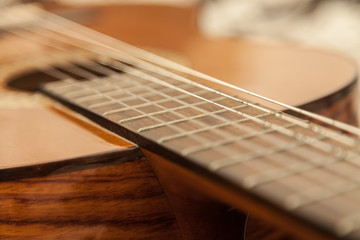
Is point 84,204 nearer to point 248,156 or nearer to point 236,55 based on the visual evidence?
point 248,156

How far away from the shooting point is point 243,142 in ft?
1.23

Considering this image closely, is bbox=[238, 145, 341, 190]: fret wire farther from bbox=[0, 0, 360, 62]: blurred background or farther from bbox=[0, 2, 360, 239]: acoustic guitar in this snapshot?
bbox=[0, 0, 360, 62]: blurred background

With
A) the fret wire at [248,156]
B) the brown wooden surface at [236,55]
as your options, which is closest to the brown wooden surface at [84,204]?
the fret wire at [248,156]

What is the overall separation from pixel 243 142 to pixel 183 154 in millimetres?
52

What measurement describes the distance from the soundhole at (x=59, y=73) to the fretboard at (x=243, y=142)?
228 mm

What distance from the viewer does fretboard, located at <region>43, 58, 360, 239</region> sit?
0.29m

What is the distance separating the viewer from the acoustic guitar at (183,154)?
31 centimetres

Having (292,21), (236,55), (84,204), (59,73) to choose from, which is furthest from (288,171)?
(292,21)

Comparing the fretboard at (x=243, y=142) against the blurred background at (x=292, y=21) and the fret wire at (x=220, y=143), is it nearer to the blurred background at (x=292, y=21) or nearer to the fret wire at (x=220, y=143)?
the fret wire at (x=220, y=143)

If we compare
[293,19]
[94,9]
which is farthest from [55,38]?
[293,19]

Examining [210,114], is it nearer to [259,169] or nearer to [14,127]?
[259,169]

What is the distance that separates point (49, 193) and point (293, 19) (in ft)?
3.39

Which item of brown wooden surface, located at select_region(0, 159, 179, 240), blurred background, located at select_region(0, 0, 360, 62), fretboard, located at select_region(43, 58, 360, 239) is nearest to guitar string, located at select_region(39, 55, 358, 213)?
fretboard, located at select_region(43, 58, 360, 239)

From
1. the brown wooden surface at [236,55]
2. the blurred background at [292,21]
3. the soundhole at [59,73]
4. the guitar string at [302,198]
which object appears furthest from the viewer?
the blurred background at [292,21]
